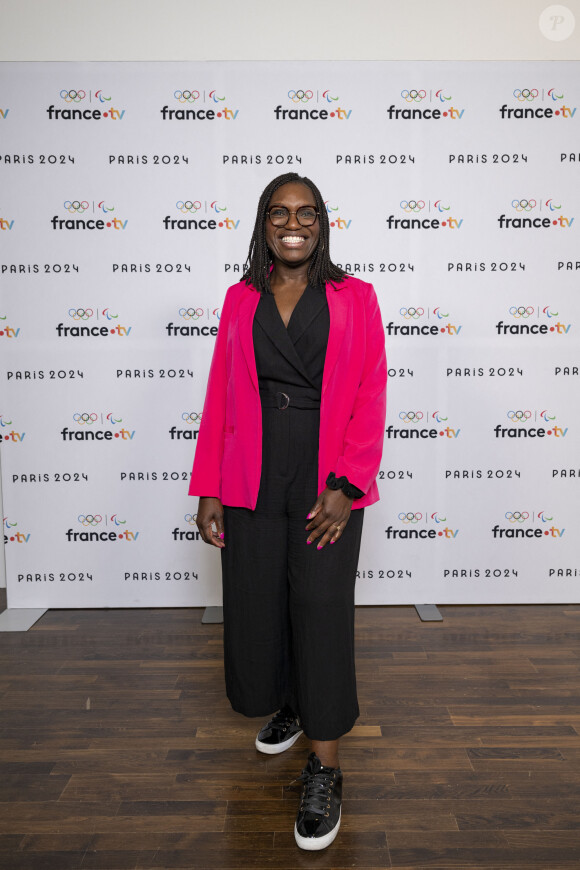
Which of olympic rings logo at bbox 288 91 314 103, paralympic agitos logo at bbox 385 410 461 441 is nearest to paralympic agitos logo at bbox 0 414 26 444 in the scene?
paralympic agitos logo at bbox 385 410 461 441

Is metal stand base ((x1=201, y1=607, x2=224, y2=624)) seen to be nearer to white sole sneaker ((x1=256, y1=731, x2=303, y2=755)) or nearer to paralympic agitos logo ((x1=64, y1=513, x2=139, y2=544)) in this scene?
paralympic agitos logo ((x1=64, y1=513, x2=139, y2=544))

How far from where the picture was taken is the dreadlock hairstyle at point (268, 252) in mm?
1869

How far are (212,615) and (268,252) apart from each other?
1963 millimetres

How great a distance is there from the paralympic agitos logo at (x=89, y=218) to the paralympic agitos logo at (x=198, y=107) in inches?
20.4

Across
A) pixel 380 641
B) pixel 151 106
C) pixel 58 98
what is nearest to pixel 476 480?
pixel 380 641

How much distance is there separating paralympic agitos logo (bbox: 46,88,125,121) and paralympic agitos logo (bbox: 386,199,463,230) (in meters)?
1.42

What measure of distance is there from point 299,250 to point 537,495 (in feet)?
A: 6.91

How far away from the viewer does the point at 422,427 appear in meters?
3.23

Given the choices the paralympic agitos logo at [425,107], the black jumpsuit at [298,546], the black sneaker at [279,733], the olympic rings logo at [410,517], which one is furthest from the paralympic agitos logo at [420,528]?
the paralympic agitos logo at [425,107]

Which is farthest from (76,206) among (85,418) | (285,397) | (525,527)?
(525,527)

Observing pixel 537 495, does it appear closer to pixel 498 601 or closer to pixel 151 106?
pixel 498 601

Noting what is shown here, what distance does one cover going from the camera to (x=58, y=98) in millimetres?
3033

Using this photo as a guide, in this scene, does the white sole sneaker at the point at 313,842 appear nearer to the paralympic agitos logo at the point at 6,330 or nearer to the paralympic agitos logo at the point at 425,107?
the paralympic agitos logo at the point at 6,330

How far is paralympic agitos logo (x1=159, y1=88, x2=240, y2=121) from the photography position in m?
3.03
